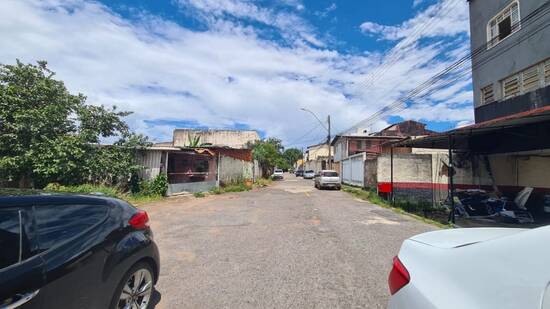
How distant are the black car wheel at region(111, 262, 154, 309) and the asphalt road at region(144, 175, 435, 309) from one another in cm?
36

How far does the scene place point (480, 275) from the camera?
5.14 ft

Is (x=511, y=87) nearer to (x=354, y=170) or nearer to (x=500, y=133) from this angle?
(x=500, y=133)

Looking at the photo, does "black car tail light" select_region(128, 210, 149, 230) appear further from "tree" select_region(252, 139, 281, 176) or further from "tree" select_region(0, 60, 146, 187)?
"tree" select_region(252, 139, 281, 176)

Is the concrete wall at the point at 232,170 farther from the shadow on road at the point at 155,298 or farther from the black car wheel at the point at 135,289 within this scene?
the black car wheel at the point at 135,289

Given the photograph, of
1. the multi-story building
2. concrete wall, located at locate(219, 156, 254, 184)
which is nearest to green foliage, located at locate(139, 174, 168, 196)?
concrete wall, located at locate(219, 156, 254, 184)

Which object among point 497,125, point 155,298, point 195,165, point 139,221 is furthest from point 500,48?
point 195,165

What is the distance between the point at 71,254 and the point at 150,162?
14.7 meters

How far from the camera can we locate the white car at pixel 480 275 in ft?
4.44

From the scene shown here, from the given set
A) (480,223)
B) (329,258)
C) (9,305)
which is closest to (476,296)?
(9,305)

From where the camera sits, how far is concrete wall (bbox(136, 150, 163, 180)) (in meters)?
15.9

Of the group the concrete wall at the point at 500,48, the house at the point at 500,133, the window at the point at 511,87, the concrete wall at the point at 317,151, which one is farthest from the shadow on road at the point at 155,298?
the concrete wall at the point at 317,151

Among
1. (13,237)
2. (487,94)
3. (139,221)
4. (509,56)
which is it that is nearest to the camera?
(13,237)

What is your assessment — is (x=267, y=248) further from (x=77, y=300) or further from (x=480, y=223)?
(x=480, y=223)

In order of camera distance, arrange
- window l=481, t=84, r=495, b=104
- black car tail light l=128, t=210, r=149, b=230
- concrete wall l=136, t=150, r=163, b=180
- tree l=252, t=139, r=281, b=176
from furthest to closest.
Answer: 1. tree l=252, t=139, r=281, b=176
2. concrete wall l=136, t=150, r=163, b=180
3. window l=481, t=84, r=495, b=104
4. black car tail light l=128, t=210, r=149, b=230
